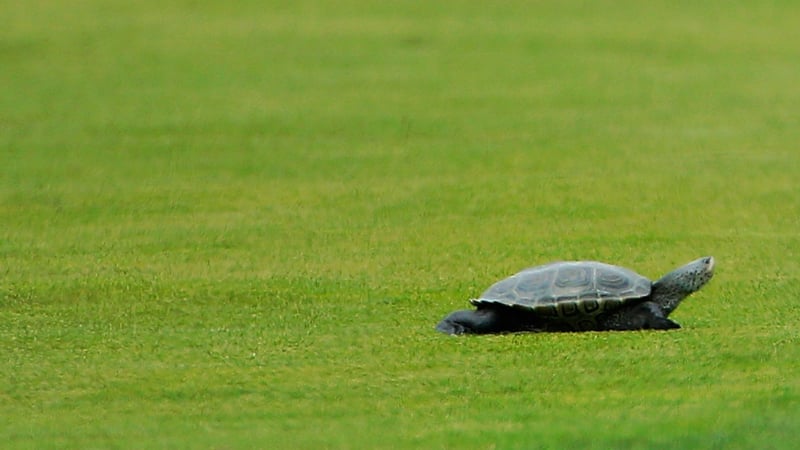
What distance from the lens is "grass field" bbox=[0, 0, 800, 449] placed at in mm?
4785

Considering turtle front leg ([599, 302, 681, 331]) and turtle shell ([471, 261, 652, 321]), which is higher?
turtle shell ([471, 261, 652, 321])

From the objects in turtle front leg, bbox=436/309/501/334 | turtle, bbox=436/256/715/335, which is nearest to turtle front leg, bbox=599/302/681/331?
turtle, bbox=436/256/715/335

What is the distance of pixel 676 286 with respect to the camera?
578cm

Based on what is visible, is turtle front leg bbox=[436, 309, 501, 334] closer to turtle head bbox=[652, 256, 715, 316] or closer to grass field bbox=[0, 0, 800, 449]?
grass field bbox=[0, 0, 800, 449]

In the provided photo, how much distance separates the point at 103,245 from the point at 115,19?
789 centimetres

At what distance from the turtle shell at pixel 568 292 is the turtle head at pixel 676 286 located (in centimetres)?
7

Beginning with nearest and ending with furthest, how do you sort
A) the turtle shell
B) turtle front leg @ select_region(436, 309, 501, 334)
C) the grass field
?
1. the grass field
2. the turtle shell
3. turtle front leg @ select_region(436, 309, 501, 334)

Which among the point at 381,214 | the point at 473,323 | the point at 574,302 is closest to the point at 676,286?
the point at 574,302

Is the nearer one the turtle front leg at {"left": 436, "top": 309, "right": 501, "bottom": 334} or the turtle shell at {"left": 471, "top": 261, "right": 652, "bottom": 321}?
the turtle shell at {"left": 471, "top": 261, "right": 652, "bottom": 321}

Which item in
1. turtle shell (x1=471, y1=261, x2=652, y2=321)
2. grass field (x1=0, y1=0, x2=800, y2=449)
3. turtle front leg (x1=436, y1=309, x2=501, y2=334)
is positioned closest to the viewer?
grass field (x1=0, y1=0, x2=800, y2=449)

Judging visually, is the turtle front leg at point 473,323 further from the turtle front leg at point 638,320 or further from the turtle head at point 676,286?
the turtle head at point 676,286

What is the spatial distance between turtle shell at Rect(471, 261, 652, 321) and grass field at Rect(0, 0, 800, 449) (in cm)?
9

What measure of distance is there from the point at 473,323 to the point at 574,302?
37 centimetres

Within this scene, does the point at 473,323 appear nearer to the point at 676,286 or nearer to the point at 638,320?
the point at 638,320
